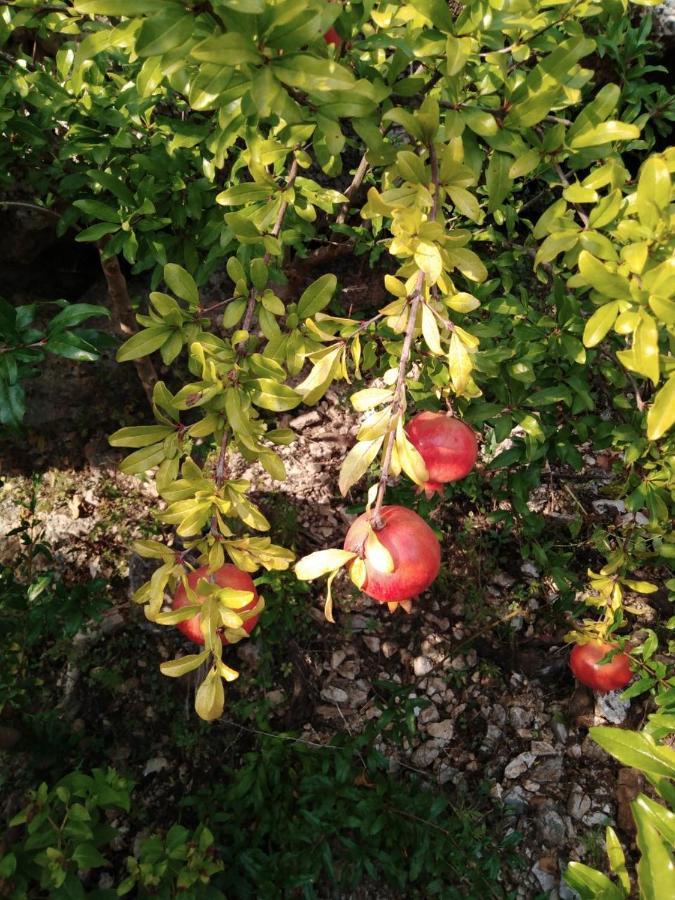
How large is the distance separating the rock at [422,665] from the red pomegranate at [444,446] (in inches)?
66.7

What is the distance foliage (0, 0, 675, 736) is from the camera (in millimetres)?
899

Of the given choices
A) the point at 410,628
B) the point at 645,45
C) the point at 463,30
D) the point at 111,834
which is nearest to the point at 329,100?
the point at 463,30

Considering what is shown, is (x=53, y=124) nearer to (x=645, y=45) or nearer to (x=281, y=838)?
(x=645, y=45)

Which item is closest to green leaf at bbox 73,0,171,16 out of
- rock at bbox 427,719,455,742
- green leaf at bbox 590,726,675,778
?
Answer: green leaf at bbox 590,726,675,778

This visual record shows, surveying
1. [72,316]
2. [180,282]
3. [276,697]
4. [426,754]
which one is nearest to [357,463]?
[180,282]

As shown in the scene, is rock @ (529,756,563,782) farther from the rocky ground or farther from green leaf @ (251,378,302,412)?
green leaf @ (251,378,302,412)

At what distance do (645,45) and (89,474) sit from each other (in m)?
3.07

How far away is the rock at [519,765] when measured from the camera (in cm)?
255

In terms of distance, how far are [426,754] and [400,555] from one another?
187cm

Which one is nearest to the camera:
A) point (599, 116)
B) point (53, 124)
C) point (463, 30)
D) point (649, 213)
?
point (649, 213)

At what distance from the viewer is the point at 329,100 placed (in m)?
0.95

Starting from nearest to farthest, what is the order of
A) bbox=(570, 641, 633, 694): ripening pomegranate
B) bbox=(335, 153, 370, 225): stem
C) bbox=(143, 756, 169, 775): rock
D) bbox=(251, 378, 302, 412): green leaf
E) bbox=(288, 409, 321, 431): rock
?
bbox=(251, 378, 302, 412): green leaf < bbox=(335, 153, 370, 225): stem < bbox=(570, 641, 633, 694): ripening pomegranate < bbox=(143, 756, 169, 775): rock < bbox=(288, 409, 321, 431): rock

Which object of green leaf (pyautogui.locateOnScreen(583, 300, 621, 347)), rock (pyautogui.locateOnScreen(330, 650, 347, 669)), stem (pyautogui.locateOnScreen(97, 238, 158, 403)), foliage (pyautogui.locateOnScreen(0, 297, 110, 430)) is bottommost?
rock (pyautogui.locateOnScreen(330, 650, 347, 669))

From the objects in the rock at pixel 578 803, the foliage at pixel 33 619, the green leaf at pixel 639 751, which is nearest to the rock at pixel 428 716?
the rock at pixel 578 803
